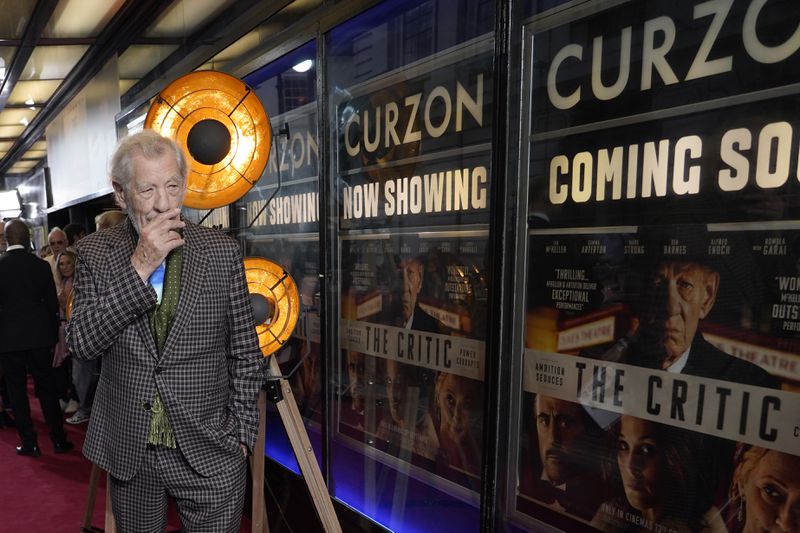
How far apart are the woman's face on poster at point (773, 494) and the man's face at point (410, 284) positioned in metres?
1.27

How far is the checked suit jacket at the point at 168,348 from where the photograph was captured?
48.9 inches

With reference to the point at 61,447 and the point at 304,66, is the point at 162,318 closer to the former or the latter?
the point at 304,66

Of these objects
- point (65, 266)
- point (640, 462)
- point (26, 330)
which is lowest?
point (26, 330)

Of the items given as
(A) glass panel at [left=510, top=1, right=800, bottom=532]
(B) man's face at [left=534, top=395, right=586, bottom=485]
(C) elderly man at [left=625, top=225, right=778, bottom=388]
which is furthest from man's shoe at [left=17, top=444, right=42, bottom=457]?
(C) elderly man at [left=625, top=225, right=778, bottom=388]

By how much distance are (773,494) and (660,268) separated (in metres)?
0.56

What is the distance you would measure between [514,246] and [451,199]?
43 cm

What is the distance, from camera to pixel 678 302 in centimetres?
133

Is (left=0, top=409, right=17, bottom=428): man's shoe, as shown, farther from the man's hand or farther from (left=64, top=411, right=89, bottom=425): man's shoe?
the man's hand

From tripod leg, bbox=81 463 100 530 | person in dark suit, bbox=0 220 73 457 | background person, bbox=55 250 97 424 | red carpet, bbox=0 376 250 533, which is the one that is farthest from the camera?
background person, bbox=55 250 97 424

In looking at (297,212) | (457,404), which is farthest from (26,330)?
(457,404)

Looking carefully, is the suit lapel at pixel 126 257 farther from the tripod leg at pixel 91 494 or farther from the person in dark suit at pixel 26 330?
the person in dark suit at pixel 26 330

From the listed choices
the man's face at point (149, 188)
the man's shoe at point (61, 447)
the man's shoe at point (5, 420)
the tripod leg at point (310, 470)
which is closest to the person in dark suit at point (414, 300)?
the tripod leg at point (310, 470)

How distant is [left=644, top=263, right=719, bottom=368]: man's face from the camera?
1.28 metres

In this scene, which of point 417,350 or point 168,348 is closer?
point 168,348
